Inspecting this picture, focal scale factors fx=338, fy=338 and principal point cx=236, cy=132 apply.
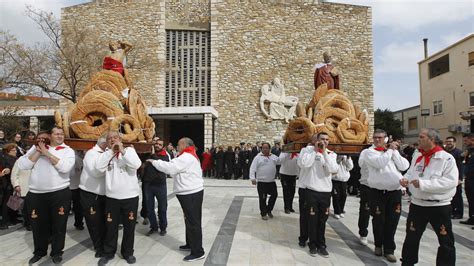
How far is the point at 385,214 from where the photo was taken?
15.8 feet

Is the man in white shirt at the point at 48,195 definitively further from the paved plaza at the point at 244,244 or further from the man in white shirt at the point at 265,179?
the man in white shirt at the point at 265,179

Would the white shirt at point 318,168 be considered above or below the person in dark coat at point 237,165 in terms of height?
above

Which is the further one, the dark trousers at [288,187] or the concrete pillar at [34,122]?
the concrete pillar at [34,122]

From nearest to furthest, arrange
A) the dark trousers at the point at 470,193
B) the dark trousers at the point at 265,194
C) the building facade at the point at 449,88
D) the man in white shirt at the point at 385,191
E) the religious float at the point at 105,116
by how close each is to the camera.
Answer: the man in white shirt at the point at 385,191, the religious float at the point at 105,116, the dark trousers at the point at 470,193, the dark trousers at the point at 265,194, the building facade at the point at 449,88

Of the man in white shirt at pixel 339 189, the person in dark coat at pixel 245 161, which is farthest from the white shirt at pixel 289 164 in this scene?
the person in dark coat at pixel 245 161

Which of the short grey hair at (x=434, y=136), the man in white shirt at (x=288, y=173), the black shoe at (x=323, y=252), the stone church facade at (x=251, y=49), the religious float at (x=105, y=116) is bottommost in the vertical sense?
the black shoe at (x=323, y=252)

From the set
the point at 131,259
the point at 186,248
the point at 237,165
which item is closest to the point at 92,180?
the point at 131,259

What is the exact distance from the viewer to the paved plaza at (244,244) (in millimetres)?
4594

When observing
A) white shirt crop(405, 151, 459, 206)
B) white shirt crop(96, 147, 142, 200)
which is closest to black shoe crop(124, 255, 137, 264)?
white shirt crop(96, 147, 142, 200)

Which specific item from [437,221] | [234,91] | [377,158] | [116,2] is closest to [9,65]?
[116,2]

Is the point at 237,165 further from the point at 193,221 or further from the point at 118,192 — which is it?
the point at 118,192

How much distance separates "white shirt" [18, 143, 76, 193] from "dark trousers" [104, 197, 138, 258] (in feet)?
2.21

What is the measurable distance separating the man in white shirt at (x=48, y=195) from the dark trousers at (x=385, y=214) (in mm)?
4294

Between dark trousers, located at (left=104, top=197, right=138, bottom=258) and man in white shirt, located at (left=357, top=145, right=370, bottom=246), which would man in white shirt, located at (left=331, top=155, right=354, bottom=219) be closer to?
man in white shirt, located at (left=357, top=145, right=370, bottom=246)
